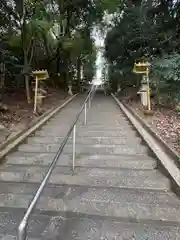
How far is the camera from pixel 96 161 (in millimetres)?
3916

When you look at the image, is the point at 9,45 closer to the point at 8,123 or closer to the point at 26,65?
the point at 26,65

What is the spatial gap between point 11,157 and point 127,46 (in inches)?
269

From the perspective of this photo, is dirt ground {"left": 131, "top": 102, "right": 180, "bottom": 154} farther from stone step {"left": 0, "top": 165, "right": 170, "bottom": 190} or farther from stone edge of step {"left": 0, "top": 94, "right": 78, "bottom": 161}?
stone edge of step {"left": 0, "top": 94, "right": 78, "bottom": 161}

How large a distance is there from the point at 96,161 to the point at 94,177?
1.84ft

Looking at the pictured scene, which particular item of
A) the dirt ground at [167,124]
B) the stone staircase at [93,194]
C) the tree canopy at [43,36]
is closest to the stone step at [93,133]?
the stone staircase at [93,194]

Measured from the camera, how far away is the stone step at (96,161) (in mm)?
3738

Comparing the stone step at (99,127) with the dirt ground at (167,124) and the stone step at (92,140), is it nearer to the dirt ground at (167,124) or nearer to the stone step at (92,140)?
the dirt ground at (167,124)

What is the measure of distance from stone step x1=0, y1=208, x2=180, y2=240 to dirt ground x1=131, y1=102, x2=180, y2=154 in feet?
5.74

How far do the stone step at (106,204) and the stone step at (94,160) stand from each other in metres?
0.81

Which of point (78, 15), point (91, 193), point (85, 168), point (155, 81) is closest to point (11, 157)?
point (85, 168)

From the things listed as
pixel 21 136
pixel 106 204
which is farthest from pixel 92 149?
pixel 106 204

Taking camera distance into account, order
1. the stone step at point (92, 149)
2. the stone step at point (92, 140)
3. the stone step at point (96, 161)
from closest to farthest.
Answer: the stone step at point (96, 161) → the stone step at point (92, 149) → the stone step at point (92, 140)

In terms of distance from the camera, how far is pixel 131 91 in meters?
11.6

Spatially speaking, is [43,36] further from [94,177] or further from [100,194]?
[100,194]
